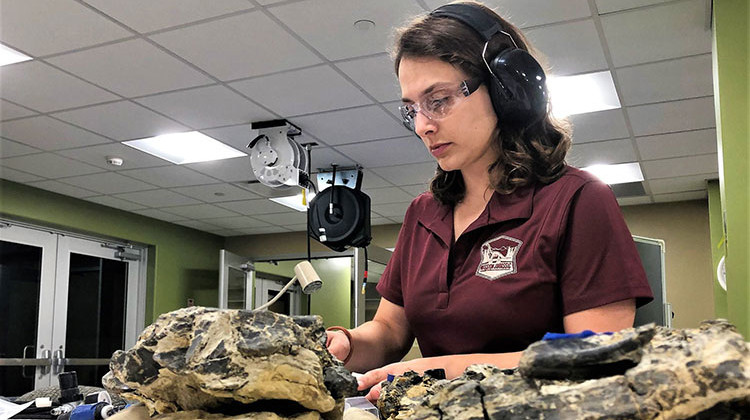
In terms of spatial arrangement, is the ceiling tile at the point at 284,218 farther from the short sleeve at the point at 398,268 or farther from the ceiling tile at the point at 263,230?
the short sleeve at the point at 398,268

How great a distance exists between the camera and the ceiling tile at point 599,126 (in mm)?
4516

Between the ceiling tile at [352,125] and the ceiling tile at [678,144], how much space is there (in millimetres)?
1786

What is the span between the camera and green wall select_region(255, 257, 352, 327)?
28.9 feet

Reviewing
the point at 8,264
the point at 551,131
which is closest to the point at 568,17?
the point at 551,131

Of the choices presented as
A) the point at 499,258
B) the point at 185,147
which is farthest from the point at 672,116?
the point at 499,258

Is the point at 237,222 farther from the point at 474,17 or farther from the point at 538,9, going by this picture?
the point at 474,17

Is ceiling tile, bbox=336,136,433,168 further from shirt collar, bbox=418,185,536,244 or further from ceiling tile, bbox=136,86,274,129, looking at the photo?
shirt collar, bbox=418,185,536,244

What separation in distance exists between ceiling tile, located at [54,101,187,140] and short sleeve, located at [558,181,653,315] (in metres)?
3.85

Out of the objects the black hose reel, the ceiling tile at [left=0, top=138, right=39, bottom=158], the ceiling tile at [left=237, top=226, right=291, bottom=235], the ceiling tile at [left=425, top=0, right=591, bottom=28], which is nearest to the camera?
the ceiling tile at [left=425, top=0, right=591, bottom=28]

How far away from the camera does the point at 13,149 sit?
205 inches

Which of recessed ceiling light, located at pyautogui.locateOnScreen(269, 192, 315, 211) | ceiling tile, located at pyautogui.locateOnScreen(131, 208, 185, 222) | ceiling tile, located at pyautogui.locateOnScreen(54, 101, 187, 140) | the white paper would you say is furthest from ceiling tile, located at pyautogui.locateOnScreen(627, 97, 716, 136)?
ceiling tile, located at pyautogui.locateOnScreen(131, 208, 185, 222)

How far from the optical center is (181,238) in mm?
8398

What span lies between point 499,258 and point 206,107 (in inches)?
147

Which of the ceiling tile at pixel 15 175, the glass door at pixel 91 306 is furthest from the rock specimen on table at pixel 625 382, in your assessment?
the glass door at pixel 91 306
